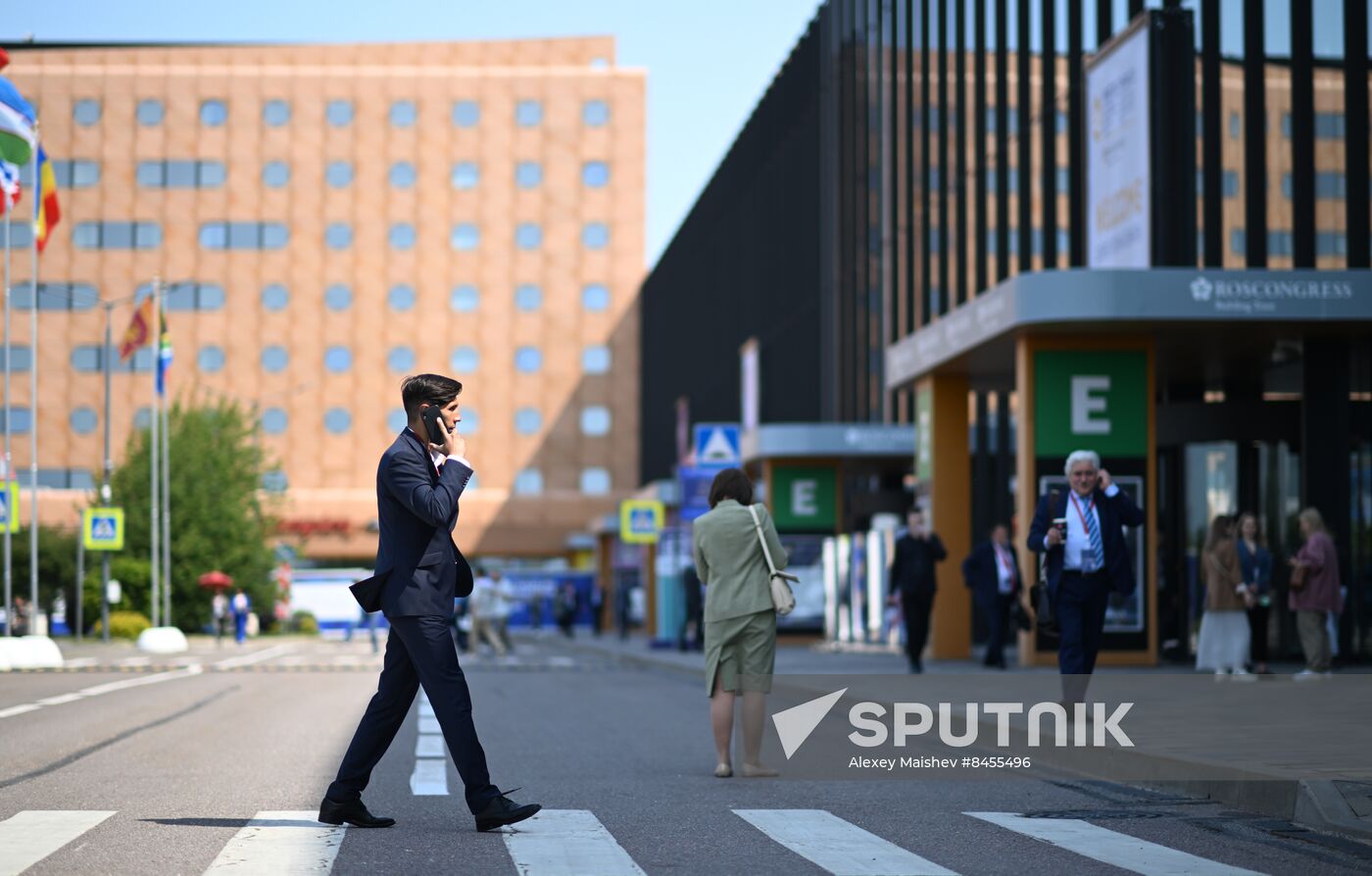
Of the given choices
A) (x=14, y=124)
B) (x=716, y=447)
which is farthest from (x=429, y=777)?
(x=14, y=124)

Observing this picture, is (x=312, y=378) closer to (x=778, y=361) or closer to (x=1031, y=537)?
(x=778, y=361)

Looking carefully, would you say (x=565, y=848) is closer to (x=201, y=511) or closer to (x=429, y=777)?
(x=429, y=777)

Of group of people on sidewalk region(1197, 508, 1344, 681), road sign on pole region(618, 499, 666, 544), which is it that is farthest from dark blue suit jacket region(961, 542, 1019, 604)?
road sign on pole region(618, 499, 666, 544)

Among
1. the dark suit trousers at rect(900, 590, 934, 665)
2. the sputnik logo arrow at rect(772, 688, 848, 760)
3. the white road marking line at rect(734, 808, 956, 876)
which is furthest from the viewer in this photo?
the dark suit trousers at rect(900, 590, 934, 665)

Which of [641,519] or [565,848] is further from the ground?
[641,519]

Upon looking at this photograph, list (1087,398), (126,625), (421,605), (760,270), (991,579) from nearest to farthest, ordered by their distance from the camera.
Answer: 1. (421,605)
2. (1087,398)
3. (991,579)
4. (126,625)
5. (760,270)

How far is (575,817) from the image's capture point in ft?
29.5

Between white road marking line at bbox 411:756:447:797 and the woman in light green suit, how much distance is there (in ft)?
5.06

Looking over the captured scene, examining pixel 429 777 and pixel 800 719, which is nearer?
pixel 429 777

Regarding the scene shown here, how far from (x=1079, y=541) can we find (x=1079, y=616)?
1.54 ft

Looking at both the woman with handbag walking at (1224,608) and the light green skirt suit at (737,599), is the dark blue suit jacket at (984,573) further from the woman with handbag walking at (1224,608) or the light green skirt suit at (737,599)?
the light green skirt suit at (737,599)

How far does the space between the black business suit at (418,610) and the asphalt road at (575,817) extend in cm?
33

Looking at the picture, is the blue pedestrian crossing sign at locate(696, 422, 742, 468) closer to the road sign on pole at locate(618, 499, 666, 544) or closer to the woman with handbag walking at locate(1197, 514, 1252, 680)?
the woman with handbag walking at locate(1197, 514, 1252, 680)

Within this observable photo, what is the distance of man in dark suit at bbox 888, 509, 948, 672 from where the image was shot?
21469 millimetres
